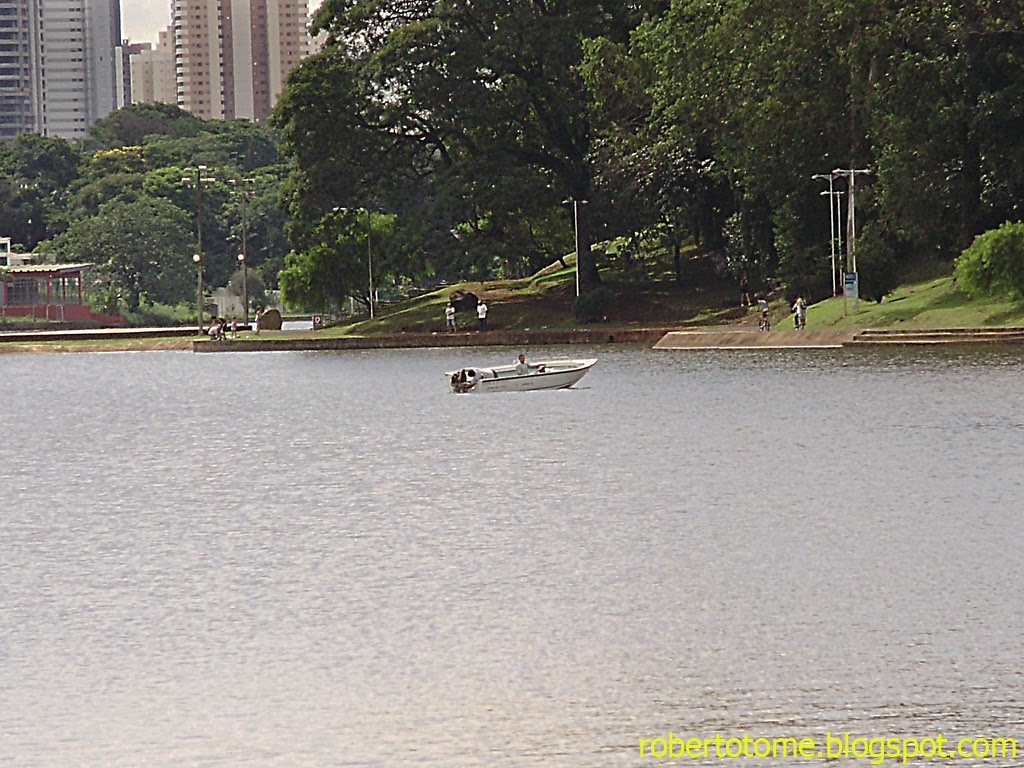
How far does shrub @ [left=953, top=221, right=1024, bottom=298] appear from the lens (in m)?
52.9

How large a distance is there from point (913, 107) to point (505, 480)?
3587 cm

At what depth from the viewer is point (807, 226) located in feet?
216

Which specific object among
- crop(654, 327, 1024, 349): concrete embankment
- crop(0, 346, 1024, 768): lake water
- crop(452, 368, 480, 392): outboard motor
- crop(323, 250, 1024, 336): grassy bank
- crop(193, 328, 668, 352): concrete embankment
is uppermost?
crop(323, 250, 1024, 336): grassy bank

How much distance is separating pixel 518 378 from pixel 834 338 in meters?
15.0

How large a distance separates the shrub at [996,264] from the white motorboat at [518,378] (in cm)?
1343

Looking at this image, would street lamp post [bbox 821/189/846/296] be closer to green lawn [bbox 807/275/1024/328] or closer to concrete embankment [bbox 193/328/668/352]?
green lawn [bbox 807/275/1024/328]

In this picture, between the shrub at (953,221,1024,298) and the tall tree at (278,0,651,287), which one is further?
the tall tree at (278,0,651,287)

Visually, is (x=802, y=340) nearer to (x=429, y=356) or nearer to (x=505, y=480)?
(x=429, y=356)

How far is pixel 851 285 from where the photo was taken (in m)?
57.8

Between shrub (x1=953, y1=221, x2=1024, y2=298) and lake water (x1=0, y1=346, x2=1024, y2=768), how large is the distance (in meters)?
17.5

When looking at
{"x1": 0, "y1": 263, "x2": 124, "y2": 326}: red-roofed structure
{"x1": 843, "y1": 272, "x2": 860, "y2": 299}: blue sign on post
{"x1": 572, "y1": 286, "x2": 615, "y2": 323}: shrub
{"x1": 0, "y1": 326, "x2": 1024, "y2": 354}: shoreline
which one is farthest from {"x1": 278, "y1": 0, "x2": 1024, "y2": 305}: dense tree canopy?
{"x1": 0, "y1": 263, "x2": 124, "y2": 326}: red-roofed structure

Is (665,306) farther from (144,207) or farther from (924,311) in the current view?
(144,207)

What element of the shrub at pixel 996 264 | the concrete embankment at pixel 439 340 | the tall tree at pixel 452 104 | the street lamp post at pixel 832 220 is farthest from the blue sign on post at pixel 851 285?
the tall tree at pixel 452 104

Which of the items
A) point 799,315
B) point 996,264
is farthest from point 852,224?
point 996,264
